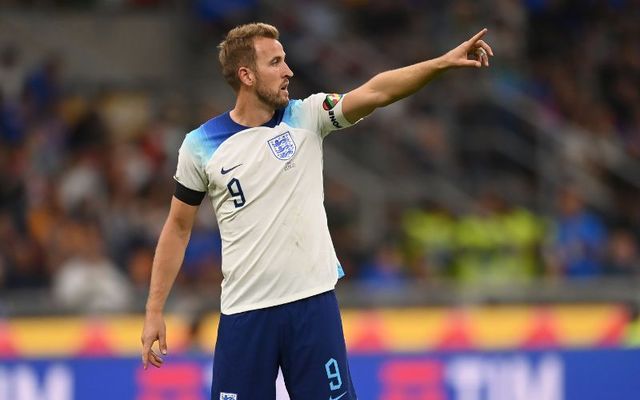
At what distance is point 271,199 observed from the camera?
6.45 metres

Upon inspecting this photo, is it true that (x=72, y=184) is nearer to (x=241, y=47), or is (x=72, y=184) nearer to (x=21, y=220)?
(x=21, y=220)

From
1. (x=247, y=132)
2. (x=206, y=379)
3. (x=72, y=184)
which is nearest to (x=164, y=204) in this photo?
(x=72, y=184)

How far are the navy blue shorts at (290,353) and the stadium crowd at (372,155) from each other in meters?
5.73

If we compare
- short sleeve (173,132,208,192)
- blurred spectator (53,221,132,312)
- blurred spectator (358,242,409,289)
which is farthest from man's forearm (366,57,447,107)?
blurred spectator (358,242,409,289)

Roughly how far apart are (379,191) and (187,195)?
8.94m

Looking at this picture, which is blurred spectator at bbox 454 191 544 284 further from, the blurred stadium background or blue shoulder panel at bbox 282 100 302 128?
blue shoulder panel at bbox 282 100 302 128

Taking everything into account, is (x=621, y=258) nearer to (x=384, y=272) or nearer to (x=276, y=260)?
(x=384, y=272)

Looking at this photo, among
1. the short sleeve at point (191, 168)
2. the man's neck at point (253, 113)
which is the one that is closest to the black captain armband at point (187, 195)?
the short sleeve at point (191, 168)

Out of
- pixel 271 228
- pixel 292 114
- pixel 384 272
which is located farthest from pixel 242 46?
pixel 384 272

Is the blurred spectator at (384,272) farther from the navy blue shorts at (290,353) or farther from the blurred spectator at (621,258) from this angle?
the navy blue shorts at (290,353)

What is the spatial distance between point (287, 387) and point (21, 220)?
798 centimetres

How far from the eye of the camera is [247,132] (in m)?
6.50

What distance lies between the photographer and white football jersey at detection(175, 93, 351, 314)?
21.1 feet

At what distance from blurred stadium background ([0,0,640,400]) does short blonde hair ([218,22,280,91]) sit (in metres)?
3.59
